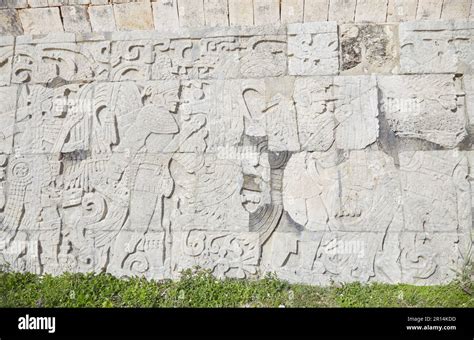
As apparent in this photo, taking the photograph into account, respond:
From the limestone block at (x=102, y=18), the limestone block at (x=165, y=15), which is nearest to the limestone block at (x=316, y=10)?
the limestone block at (x=165, y=15)

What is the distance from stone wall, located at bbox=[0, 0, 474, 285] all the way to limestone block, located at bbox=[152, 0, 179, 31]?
0.03 meters

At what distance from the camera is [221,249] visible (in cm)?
475

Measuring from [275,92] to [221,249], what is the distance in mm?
1831

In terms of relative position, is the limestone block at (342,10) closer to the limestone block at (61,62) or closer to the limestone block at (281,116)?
the limestone block at (281,116)

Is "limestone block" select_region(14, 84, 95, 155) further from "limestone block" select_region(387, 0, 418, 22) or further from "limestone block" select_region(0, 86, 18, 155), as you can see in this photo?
"limestone block" select_region(387, 0, 418, 22)

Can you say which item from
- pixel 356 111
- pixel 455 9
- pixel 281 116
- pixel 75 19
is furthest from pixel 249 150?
pixel 455 9

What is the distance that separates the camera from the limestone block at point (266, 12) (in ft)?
16.2

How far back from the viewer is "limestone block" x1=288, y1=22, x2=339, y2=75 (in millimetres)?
4906

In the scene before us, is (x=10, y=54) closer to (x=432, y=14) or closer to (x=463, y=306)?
(x=432, y=14)

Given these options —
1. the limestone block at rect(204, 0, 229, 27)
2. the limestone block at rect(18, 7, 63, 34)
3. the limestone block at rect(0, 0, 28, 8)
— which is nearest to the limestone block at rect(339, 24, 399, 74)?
the limestone block at rect(204, 0, 229, 27)

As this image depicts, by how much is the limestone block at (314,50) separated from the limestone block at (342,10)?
0.35ft

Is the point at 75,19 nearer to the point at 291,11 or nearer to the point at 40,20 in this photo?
the point at 40,20

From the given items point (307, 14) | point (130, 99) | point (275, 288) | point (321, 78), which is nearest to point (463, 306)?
point (275, 288)
